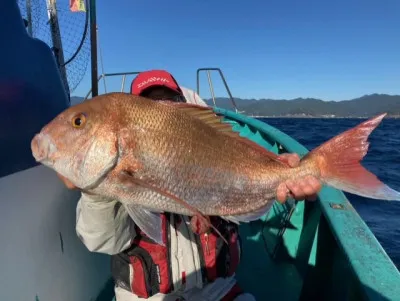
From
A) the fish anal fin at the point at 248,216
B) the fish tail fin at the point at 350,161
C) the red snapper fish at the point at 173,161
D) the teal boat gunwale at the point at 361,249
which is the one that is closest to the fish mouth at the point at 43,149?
the red snapper fish at the point at 173,161

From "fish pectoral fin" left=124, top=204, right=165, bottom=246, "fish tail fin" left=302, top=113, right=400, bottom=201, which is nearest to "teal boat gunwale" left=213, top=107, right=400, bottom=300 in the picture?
"fish tail fin" left=302, top=113, right=400, bottom=201

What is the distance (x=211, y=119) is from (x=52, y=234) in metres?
1.34

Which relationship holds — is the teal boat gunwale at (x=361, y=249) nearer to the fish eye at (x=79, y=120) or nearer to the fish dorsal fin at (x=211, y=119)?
the fish dorsal fin at (x=211, y=119)

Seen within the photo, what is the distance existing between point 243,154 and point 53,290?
60.5 inches

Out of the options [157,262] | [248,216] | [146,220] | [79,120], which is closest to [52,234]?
[157,262]

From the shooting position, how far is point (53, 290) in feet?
7.79

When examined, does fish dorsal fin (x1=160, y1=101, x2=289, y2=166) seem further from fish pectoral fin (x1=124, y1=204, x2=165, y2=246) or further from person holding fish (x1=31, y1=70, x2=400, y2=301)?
fish pectoral fin (x1=124, y1=204, x2=165, y2=246)

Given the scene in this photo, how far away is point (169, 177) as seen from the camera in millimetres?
1851

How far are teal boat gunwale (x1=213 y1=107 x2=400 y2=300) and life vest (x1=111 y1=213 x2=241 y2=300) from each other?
2.75ft

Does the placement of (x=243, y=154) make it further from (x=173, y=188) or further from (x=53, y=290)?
(x=53, y=290)

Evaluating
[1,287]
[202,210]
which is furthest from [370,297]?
[1,287]

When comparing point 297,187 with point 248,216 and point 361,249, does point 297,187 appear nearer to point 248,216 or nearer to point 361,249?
point 248,216

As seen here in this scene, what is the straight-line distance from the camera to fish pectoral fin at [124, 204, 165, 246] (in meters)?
1.88

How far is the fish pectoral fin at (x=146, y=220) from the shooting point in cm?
188
